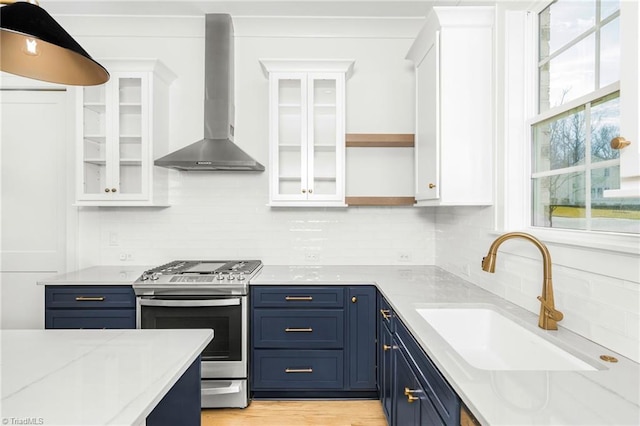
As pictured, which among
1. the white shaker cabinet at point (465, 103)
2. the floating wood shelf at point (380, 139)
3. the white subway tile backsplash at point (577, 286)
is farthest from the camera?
the floating wood shelf at point (380, 139)

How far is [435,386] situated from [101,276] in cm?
262

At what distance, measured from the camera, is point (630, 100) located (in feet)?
3.54

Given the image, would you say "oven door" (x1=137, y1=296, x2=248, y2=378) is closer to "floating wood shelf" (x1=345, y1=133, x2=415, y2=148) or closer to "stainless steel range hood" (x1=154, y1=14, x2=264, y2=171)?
"stainless steel range hood" (x1=154, y1=14, x2=264, y2=171)

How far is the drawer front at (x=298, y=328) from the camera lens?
9.01 ft

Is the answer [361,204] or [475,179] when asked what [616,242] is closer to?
[475,179]

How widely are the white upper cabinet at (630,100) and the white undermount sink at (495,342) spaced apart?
25.6 inches

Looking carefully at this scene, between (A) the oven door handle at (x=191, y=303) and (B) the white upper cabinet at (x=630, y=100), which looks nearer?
(B) the white upper cabinet at (x=630, y=100)

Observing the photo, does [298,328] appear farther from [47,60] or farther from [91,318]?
[47,60]

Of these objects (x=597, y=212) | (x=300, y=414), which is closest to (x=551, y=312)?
(x=597, y=212)

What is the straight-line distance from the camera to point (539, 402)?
3.21ft

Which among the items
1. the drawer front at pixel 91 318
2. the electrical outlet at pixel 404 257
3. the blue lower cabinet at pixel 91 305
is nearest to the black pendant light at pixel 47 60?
the blue lower cabinet at pixel 91 305

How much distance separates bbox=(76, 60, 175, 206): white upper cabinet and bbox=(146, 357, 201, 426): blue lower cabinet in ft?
6.43

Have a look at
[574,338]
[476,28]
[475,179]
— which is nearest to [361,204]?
[475,179]

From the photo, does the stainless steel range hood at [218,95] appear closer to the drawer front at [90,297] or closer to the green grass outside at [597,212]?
the drawer front at [90,297]
